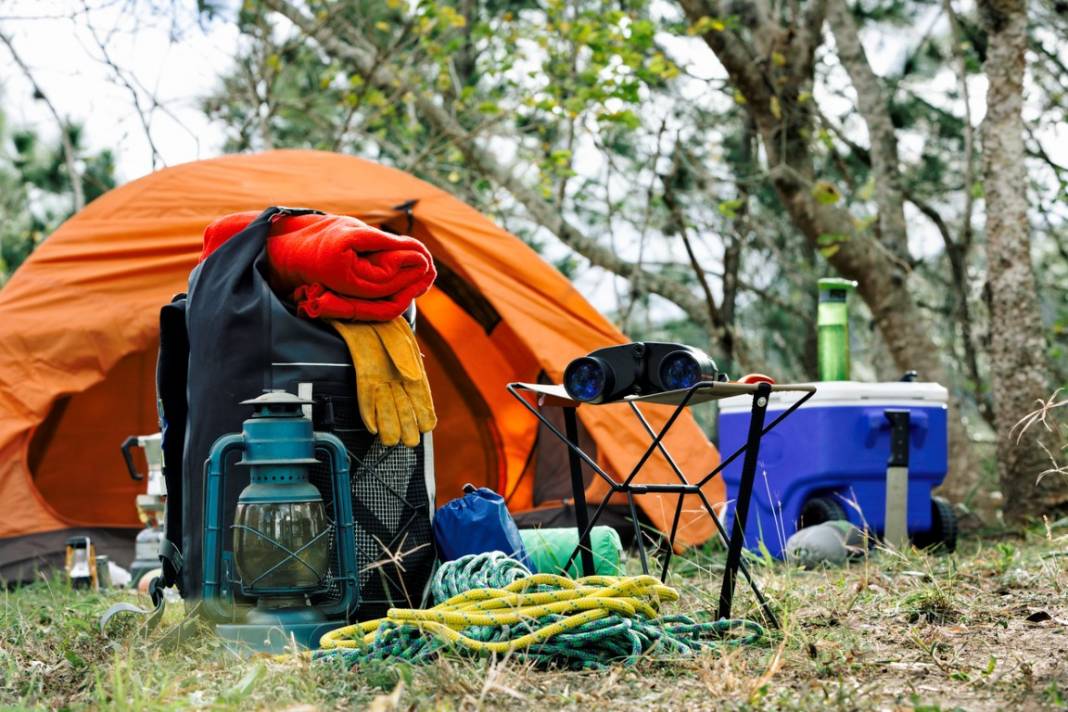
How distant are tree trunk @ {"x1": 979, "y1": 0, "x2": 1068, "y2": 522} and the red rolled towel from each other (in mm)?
2685

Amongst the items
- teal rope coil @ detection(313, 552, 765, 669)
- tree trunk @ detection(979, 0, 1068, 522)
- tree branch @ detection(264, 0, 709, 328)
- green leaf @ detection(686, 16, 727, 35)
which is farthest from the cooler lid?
tree branch @ detection(264, 0, 709, 328)

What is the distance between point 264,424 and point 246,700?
26.4 inches

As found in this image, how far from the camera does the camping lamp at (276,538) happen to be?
2383 mm

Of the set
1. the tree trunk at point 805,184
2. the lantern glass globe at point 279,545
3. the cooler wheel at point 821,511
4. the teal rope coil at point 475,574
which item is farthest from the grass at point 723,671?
the tree trunk at point 805,184

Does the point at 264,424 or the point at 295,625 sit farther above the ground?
the point at 264,424

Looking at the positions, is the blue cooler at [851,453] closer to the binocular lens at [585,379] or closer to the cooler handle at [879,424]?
the cooler handle at [879,424]

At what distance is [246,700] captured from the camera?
186 centimetres

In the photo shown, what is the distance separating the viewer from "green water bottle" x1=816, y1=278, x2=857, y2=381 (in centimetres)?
416

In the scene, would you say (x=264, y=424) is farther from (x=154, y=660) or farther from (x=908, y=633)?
(x=908, y=633)

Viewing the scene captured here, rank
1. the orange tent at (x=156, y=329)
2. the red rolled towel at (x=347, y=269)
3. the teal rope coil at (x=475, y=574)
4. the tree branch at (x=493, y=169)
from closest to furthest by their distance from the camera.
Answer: the teal rope coil at (x=475, y=574) → the red rolled towel at (x=347, y=269) → the orange tent at (x=156, y=329) → the tree branch at (x=493, y=169)

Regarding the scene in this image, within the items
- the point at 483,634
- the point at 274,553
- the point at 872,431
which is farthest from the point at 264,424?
the point at 872,431

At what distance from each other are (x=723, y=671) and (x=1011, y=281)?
3.38 metres

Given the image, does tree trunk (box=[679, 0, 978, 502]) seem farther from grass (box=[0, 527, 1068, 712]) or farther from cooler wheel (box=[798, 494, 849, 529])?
grass (box=[0, 527, 1068, 712])

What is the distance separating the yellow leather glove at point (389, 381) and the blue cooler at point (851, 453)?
1626 mm
